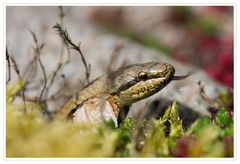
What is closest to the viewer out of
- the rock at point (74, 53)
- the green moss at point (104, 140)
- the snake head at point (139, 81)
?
the green moss at point (104, 140)

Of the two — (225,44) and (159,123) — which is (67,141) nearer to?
(159,123)

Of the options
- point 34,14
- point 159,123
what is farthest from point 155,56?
point 159,123

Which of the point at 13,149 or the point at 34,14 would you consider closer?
the point at 13,149

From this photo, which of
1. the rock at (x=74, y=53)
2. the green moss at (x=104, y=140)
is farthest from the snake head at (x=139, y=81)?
the rock at (x=74, y=53)

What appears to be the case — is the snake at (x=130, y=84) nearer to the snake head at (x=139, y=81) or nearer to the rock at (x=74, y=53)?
the snake head at (x=139, y=81)

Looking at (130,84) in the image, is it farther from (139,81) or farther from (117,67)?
(117,67)

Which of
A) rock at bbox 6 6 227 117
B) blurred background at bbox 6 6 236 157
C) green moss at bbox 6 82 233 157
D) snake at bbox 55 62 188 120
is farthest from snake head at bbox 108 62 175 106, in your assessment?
rock at bbox 6 6 227 117

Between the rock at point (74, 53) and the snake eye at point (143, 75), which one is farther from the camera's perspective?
the rock at point (74, 53)
